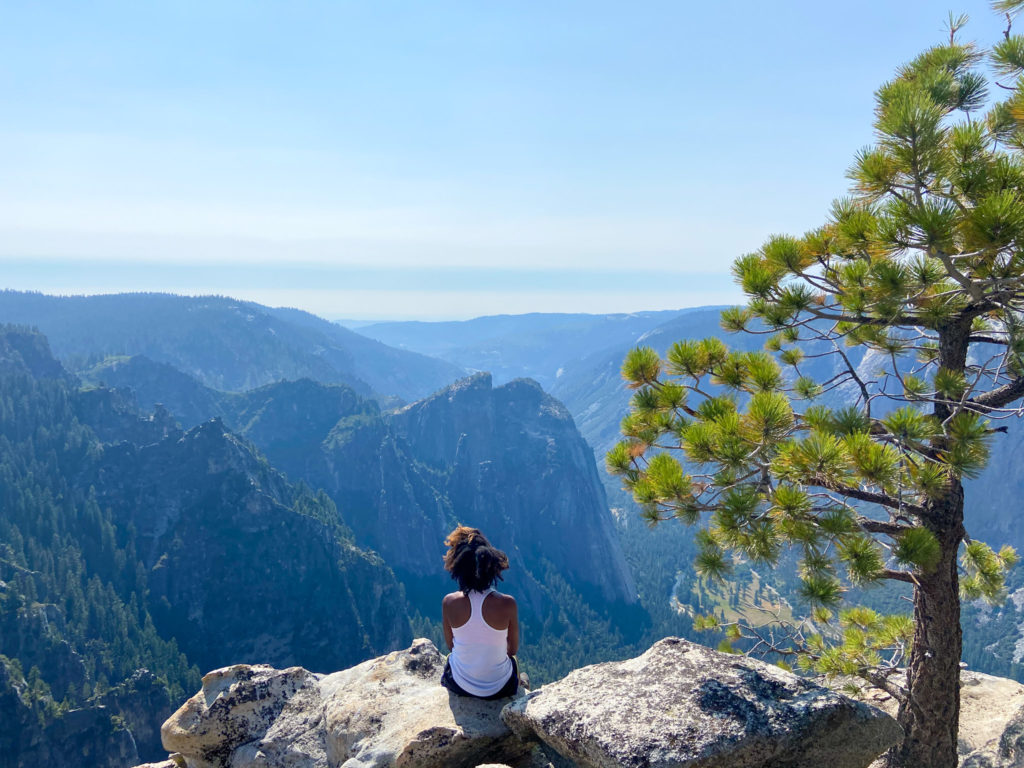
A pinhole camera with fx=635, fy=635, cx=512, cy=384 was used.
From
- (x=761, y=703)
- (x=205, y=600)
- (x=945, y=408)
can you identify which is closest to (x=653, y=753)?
(x=761, y=703)

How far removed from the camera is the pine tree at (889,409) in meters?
8.41

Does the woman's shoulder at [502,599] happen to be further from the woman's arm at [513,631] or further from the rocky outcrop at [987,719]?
the rocky outcrop at [987,719]

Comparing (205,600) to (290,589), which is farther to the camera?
(290,589)

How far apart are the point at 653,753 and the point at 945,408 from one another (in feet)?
24.3

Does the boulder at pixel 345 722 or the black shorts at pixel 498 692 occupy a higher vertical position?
the black shorts at pixel 498 692

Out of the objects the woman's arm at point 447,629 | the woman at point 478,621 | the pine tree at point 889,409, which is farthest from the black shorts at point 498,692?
the pine tree at point 889,409

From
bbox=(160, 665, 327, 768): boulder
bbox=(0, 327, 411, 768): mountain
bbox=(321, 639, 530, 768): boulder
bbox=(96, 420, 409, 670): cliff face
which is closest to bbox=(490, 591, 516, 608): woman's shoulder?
bbox=(321, 639, 530, 768): boulder

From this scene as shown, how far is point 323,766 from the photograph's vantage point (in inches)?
429

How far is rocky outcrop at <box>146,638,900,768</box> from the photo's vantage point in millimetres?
7910

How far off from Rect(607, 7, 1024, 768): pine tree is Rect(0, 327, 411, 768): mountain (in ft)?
447

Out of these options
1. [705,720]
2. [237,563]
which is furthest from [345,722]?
[237,563]

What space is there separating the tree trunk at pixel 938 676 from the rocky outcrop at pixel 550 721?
3067mm

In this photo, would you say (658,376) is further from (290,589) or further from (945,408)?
(290,589)

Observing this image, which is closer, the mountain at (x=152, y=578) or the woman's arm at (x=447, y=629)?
Answer: the woman's arm at (x=447, y=629)
